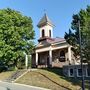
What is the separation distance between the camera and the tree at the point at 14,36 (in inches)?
1550

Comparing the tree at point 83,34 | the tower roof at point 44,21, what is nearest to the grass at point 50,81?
the tree at point 83,34

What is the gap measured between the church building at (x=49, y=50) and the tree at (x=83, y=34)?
10.2 metres

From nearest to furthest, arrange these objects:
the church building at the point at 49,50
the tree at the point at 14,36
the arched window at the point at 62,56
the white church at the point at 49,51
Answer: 1. the tree at the point at 14,36
2. the white church at the point at 49,51
3. the church building at the point at 49,50
4. the arched window at the point at 62,56

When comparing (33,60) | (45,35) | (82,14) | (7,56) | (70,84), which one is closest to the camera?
(70,84)

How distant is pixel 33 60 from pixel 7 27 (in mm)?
12834

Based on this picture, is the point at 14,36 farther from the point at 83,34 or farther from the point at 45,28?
the point at 83,34

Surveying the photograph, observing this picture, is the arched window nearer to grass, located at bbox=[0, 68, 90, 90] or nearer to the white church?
the white church

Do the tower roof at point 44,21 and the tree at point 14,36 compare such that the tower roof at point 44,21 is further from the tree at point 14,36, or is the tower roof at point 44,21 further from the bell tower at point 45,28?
the tree at point 14,36

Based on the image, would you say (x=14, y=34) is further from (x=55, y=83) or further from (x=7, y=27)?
(x=55, y=83)

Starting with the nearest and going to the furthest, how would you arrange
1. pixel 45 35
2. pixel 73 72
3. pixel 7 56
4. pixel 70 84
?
pixel 70 84 < pixel 73 72 < pixel 7 56 < pixel 45 35

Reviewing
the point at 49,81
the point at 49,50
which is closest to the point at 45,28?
the point at 49,50

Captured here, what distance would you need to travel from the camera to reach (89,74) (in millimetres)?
29922

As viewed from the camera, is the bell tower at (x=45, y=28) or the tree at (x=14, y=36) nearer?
the tree at (x=14, y=36)

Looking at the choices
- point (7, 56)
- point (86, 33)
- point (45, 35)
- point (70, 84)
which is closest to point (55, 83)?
point (70, 84)
